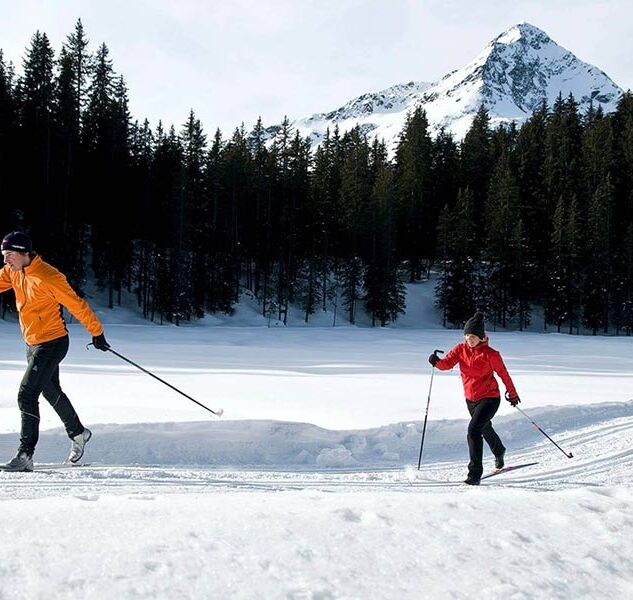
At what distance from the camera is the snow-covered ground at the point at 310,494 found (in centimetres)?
230

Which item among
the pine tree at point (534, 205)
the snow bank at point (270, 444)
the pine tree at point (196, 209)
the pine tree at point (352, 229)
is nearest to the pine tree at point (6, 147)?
the pine tree at point (196, 209)

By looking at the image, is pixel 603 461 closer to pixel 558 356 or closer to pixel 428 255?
pixel 558 356

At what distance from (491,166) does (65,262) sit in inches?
1762

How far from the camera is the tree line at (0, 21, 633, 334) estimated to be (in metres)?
37.4

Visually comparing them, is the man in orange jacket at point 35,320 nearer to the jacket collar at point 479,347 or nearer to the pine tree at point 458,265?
the jacket collar at point 479,347

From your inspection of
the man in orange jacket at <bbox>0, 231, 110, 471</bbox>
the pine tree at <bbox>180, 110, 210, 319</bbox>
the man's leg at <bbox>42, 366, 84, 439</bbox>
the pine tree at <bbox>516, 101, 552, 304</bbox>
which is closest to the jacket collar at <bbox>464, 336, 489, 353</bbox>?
the man in orange jacket at <bbox>0, 231, 110, 471</bbox>

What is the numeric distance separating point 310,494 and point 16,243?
11.7 ft

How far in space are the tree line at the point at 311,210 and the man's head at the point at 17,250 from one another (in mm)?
30487

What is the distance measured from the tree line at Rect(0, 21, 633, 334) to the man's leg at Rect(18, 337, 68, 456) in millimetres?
30505

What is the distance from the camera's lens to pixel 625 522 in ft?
10.2

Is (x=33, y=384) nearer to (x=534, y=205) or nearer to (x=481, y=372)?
(x=481, y=372)

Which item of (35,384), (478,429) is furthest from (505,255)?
(35,384)

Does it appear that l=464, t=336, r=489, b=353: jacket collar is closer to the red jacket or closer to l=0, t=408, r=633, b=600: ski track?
the red jacket

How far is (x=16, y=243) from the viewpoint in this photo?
197 inches
